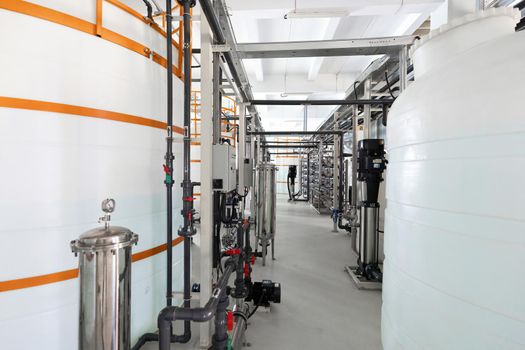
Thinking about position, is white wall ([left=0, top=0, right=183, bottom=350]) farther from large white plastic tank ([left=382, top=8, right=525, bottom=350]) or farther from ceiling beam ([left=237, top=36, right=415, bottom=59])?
large white plastic tank ([left=382, top=8, right=525, bottom=350])

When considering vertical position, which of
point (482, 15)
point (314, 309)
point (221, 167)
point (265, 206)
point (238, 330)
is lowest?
point (314, 309)

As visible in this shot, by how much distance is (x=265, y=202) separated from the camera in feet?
12.7

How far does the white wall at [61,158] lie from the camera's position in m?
1.36

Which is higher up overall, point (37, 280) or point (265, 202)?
point (265, 202)

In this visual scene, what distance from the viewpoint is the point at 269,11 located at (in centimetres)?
280

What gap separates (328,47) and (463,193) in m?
2.16

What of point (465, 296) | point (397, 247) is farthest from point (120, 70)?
point (465, 296)

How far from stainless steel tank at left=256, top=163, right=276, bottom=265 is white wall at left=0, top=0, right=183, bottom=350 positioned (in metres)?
2.10

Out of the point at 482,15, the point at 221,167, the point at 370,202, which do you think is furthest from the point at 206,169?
the point at 370,202

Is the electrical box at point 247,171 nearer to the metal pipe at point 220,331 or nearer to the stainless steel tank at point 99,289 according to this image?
the metal pipe at point 220,331

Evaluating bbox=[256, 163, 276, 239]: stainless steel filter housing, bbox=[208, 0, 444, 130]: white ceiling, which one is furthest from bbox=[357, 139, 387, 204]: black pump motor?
A: bbox=[208, 0, 444, 130]: white ceiling

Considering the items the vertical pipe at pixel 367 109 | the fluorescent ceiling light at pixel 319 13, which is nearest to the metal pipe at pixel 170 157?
the fluorescent ceiling light at pixel 319 13

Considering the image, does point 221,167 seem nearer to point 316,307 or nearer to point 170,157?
point 170,157

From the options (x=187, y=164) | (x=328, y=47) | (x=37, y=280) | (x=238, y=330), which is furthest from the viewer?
(x=328, y=47)
